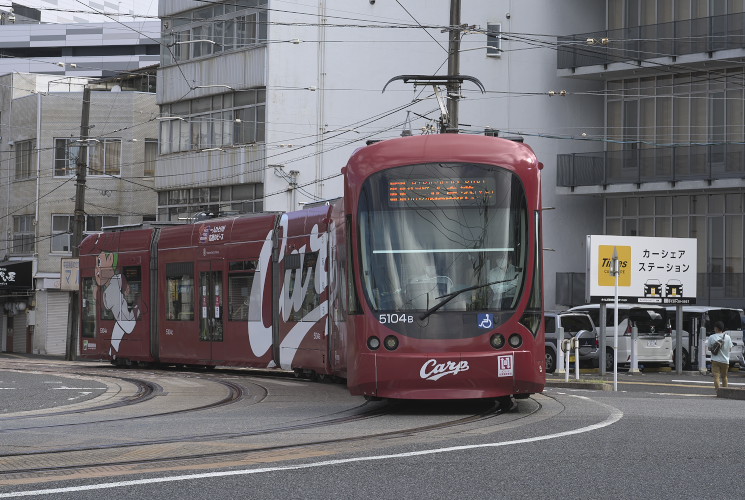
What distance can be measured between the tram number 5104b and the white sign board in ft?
94.2

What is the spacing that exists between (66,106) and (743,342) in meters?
31.4

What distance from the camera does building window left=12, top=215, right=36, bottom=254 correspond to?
5378 centimetres

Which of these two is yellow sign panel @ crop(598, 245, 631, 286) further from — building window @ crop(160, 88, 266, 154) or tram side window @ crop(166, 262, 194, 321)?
building window @ crop(160, 88, 266, 154)

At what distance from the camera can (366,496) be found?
822cm

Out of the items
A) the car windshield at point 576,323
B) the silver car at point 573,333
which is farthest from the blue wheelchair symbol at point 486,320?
the car windshield at point 576,323

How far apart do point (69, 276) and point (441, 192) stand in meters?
29.7

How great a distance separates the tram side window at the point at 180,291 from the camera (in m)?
26.3

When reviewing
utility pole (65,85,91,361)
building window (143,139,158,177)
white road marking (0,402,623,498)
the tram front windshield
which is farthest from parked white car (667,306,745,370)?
building window (143,139,158,177)

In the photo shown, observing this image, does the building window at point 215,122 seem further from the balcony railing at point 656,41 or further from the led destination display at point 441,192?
the led destination display at point 441,192

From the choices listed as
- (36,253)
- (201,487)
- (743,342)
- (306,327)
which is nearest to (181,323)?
(306,327)

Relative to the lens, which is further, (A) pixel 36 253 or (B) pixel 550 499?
(A) pixel 36 253

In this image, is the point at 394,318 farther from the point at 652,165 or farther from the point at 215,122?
the point at 215,122

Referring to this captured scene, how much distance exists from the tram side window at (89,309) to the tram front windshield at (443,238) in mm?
17501

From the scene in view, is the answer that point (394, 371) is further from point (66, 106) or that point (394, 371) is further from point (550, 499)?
point (66, 106)
